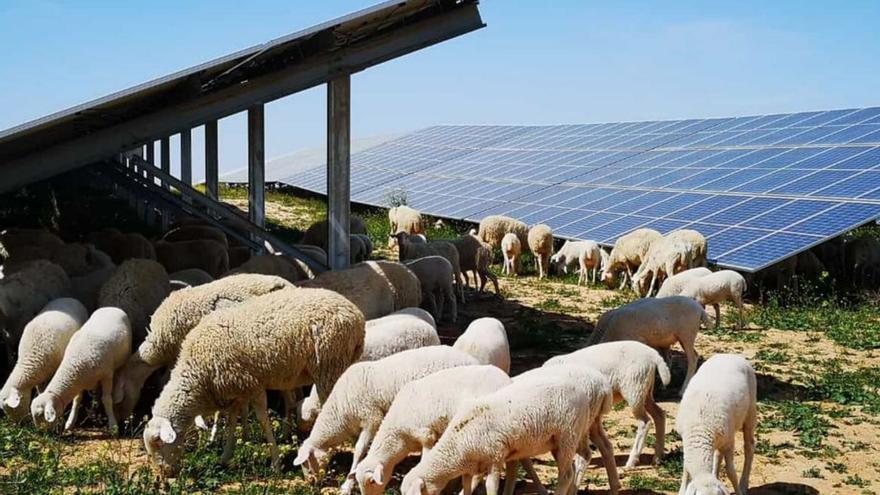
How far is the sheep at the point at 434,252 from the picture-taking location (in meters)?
18.2

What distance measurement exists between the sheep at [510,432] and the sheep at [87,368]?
3.72 metres

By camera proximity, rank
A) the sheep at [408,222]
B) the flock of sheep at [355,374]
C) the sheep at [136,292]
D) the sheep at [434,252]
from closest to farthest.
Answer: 1. the flock of sheep at [355,374]
2. the sheep at [136,292]
3. the sheep at [434,252]
4. the sheep at [408,222]

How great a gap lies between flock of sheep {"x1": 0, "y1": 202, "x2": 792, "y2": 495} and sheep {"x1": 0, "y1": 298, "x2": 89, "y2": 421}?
0.01m

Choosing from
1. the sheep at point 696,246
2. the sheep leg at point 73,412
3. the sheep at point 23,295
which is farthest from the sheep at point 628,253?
the sheep leg at point 73,412

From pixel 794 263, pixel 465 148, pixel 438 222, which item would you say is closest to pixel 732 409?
pixel 794 263

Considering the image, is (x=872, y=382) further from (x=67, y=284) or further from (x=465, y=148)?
(x=465, y=148)

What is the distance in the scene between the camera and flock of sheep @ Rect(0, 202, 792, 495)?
6965 mm

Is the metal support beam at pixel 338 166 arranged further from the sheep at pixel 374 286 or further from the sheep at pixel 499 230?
the sheep at pixel 499 230

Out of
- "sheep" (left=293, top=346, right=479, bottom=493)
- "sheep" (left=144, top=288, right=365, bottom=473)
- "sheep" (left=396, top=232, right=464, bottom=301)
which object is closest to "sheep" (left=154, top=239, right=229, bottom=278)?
"sheep" (left=396, top=232, right=464, bottom=301)

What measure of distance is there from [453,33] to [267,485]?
23.1ft

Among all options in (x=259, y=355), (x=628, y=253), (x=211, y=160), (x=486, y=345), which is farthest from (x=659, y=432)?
(x=211, y=160)

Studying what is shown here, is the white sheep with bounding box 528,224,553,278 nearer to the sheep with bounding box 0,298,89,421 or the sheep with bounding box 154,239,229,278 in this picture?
the sheep with bounding box 154,239,229,278

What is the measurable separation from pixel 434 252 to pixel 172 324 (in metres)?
9.27

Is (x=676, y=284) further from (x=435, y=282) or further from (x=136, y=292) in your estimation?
(x=136, y=292)
